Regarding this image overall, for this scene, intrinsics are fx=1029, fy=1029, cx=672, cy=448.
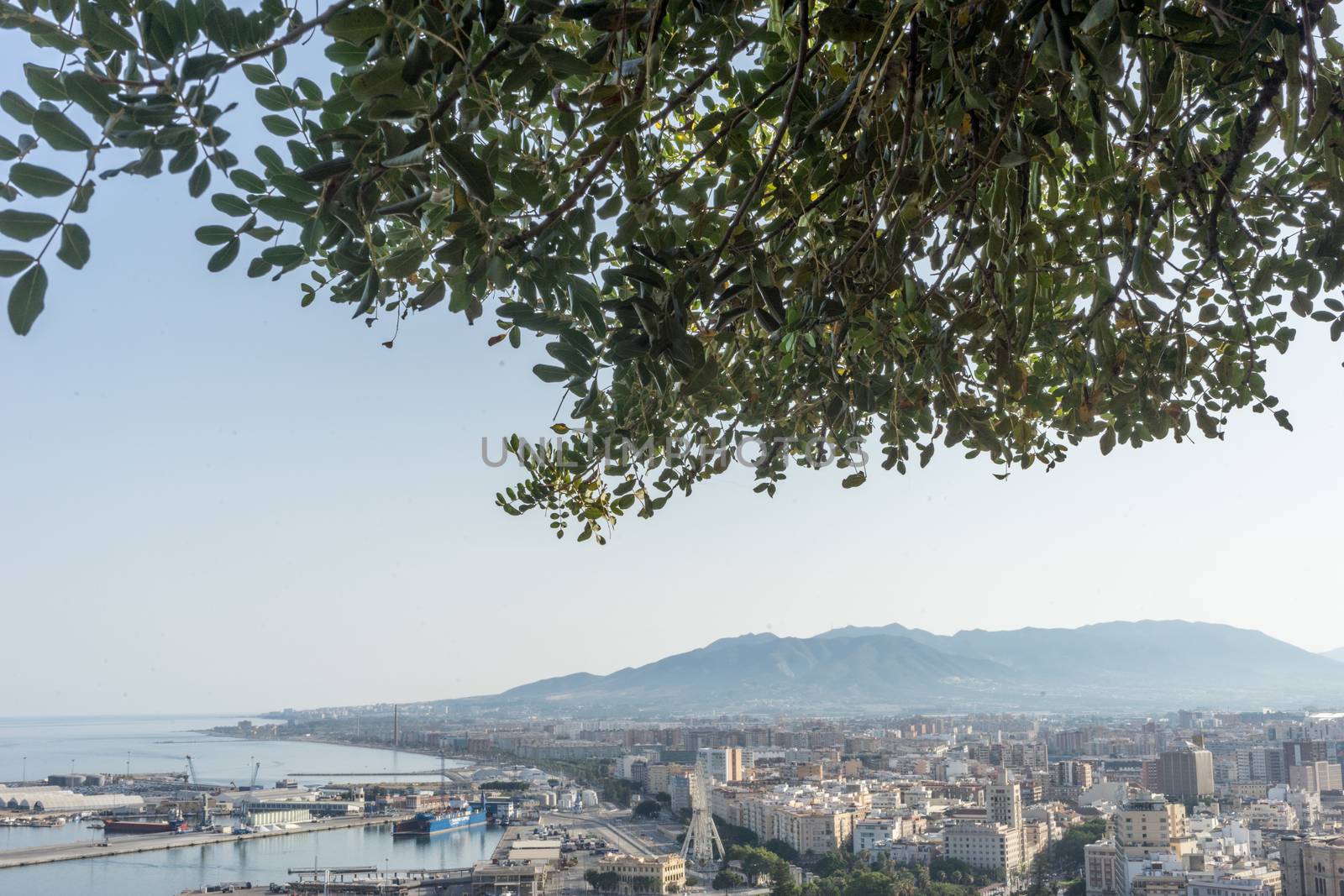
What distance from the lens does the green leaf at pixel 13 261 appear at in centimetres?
70

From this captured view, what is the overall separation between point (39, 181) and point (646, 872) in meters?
12.8

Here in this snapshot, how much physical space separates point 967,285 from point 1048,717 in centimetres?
3867

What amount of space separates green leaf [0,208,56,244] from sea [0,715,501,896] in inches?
582

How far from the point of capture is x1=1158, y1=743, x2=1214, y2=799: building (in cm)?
1662

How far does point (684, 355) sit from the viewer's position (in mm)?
754

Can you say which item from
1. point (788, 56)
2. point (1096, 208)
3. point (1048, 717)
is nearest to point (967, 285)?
point (1096, 208)

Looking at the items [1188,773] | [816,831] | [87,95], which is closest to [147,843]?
[816,831]

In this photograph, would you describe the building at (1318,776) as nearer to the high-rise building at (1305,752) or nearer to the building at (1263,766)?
the high-rise building at (1305,752)

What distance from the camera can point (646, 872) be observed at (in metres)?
12.4

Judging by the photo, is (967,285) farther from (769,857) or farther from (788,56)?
(769,857)

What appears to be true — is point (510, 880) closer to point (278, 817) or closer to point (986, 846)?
point (986, 846)

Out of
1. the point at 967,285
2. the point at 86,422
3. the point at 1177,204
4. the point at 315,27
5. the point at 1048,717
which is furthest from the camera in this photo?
the point at 1048,717

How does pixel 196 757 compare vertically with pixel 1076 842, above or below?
below

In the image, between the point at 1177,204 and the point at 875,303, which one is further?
the point at 1177,204
